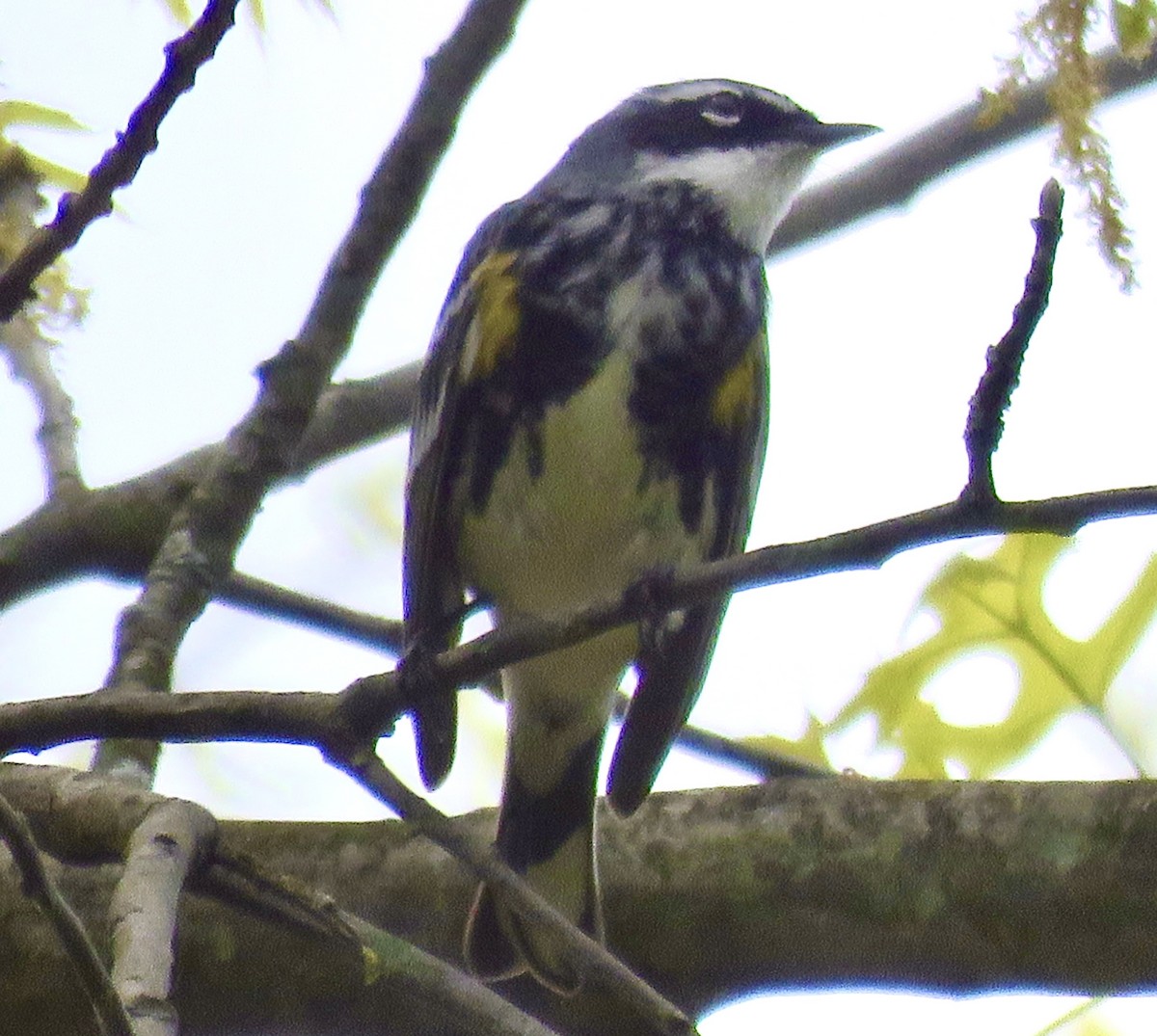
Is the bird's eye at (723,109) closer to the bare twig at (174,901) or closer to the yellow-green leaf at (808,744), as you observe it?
the yellow-green leaf at (808,744)

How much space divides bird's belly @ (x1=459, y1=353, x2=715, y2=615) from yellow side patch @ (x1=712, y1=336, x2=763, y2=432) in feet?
0.57

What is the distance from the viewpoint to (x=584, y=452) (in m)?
3.72

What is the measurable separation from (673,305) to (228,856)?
169 cm

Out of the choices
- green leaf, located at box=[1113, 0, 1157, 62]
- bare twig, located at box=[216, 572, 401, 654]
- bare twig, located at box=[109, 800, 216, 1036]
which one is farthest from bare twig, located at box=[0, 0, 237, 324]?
bare twig, located at box=[216, 572, 401, 654]

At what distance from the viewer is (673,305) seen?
3809mm

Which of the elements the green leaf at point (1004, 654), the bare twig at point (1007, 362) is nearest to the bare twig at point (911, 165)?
the green leaf at point (1004, 654)

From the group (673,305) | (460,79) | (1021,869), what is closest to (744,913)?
(1021,869)

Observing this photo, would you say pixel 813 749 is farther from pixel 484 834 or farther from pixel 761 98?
pixel 761 98

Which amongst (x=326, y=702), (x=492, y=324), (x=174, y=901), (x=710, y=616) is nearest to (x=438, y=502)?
(x=492, y=324)

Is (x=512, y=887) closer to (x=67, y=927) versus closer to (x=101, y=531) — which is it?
(x=67, y=927)

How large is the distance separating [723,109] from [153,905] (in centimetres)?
301

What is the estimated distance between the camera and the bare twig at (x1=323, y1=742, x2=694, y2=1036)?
2.21 meters

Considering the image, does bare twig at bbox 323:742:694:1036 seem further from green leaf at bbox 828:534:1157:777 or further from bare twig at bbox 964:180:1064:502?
green leaf at bbox 828:534:1157:777

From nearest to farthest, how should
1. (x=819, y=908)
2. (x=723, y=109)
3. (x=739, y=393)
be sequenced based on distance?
(x=819, y=908)
(x=739, y=393)
(x=723, y=109)
